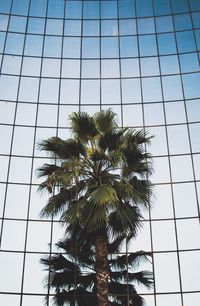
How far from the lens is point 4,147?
2172cm

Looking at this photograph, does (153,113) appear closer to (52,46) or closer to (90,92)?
(90,92)

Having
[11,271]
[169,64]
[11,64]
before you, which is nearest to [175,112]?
[169,64]

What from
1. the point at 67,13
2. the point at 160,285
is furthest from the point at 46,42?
the point at 160,285

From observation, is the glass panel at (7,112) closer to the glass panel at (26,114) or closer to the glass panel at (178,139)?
the glass panel at (26,114)

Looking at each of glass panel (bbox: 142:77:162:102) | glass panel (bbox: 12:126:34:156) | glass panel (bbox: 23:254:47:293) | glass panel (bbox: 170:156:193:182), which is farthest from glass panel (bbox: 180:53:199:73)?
glass panel (bbox: 23:254:47:293)

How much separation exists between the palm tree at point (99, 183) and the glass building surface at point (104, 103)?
527 centimetres

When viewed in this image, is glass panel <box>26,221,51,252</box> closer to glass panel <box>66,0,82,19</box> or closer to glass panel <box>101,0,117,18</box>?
glass panel <box>66,0,82,19</box>

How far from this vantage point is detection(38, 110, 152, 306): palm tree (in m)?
13.8

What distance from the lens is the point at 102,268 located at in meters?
13.7

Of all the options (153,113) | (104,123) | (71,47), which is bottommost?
(104,123)

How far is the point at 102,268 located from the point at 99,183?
9.16ft

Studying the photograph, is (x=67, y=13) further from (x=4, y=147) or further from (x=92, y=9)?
(x=4, y=147)

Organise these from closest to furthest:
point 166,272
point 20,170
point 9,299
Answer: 1. point 9,299
2. point 166,272
3. point 20,170

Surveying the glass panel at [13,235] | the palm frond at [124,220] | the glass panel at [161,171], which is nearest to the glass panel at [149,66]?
the glass panel at [161,171]
